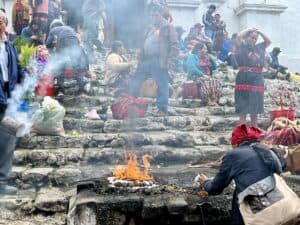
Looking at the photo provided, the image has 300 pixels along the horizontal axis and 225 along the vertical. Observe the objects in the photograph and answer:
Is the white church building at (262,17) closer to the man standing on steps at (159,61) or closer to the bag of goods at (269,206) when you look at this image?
the man standing on steps at (159,61)

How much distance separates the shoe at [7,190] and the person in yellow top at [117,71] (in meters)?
4.32

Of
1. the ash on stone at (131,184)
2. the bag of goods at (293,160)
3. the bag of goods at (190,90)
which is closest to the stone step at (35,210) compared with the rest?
the ash on stone at (131,184)

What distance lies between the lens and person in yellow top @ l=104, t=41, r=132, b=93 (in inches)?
404

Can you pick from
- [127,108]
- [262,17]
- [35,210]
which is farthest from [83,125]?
[262,17]

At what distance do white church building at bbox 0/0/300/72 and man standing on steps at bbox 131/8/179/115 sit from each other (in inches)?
398

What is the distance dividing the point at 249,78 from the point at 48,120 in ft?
13.2

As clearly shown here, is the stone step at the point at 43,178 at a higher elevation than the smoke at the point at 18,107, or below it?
below

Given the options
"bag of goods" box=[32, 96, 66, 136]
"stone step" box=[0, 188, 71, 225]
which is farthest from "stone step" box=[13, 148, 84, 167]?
"stone step" box=[0, 188, 71, 225]

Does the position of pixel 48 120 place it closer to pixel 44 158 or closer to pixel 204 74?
pixel 44 158

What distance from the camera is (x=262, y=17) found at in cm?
1998

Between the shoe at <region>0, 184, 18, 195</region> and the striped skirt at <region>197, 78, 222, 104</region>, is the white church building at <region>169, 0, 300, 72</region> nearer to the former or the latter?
the striped skirt at <region>197, 78, 222, 104</region>

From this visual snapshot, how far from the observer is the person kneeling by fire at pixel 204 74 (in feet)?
35.8

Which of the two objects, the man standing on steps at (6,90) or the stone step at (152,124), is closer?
the man standing on steps at (6,90)

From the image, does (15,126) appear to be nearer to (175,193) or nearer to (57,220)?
(57,220)
